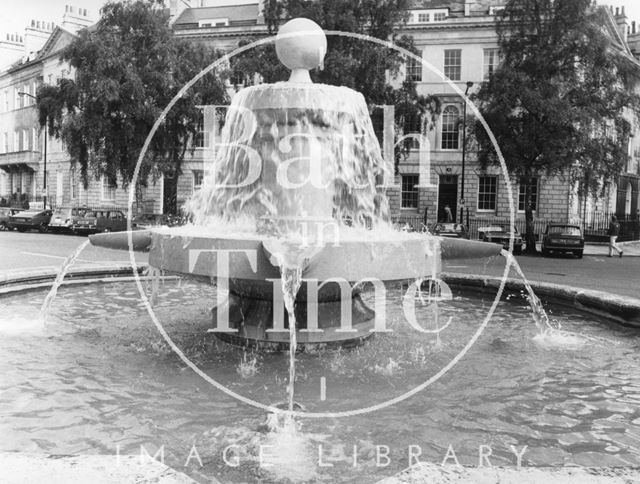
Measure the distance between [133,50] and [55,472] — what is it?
95.6 feet

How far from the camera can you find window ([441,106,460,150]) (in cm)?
4378

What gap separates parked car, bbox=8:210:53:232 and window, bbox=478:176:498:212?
26.3m

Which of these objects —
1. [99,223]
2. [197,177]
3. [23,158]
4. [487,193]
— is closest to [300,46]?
[99,223]

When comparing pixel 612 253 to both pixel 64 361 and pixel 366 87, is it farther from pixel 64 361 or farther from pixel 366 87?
pixel 64 361

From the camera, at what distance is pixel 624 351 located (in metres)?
7.25

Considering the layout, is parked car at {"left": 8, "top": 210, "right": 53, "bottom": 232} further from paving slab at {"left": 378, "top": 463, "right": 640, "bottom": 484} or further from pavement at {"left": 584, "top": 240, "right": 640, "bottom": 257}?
paving slab at {"left": 378, "top": 463, "right": 640, "bottom": 484}

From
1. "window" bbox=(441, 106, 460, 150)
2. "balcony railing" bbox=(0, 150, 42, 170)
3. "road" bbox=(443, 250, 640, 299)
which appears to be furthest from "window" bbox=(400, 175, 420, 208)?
"balcony railing" bbox=(0, 150, 42, 170)

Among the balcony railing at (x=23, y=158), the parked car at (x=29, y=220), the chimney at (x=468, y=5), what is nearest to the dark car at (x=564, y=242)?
the chimney at (x=468, y=5)

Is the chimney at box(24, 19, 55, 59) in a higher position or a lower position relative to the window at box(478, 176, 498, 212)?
higher

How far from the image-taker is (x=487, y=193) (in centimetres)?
4328

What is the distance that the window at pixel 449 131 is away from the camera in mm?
43781

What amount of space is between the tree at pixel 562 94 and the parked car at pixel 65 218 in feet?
71.4

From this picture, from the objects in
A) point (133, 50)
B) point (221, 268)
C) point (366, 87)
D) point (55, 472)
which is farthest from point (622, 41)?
point (55, 472)

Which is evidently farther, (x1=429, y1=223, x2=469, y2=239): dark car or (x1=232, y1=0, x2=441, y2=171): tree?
(x1=232, y1=0, x2=441, y2=171): tree
